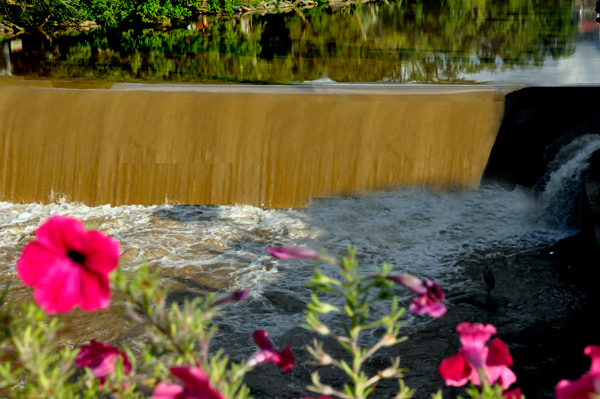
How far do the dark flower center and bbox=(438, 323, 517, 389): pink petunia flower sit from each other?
762 mm

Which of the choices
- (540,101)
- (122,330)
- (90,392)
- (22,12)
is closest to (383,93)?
(540,101)

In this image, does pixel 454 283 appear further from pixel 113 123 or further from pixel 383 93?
pixel 113 123

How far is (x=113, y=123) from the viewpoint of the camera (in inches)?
321

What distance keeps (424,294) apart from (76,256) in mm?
653

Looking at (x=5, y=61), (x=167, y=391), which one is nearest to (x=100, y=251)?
(x=167, y=391)

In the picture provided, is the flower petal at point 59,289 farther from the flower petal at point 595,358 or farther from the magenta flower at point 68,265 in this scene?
the flower petal at point 595,358

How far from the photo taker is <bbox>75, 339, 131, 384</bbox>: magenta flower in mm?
1396

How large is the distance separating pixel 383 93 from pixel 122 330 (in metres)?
4.56

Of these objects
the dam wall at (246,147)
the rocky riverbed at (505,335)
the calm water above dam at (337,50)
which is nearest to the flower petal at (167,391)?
the rocky riverbed at (505,335)

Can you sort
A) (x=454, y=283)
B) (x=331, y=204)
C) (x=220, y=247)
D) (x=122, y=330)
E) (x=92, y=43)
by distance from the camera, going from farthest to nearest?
(x=92, y=43)
(x=331, y=204)
(x=220, y=247)
(x=454, y=283)
(x=122, y=330)

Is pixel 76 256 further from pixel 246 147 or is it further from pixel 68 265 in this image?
pixel 246 147

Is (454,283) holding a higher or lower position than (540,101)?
lower

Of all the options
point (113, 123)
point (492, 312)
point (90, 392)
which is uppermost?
point (90, 392)

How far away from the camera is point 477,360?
4.66ft
